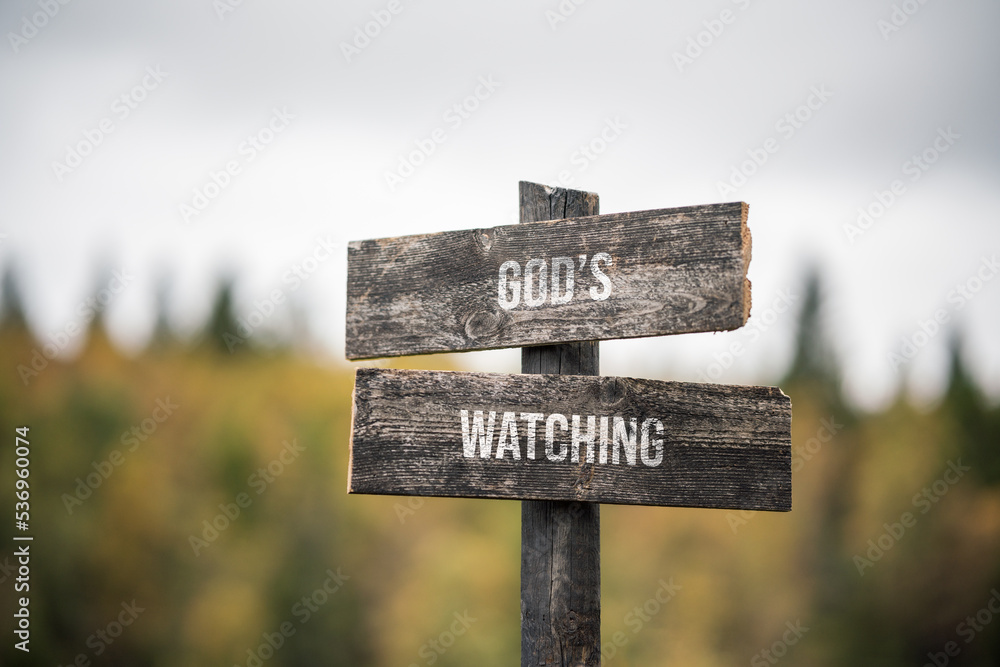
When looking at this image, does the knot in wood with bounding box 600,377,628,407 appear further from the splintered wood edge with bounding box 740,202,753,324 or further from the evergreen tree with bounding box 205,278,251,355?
the evergreen tree with bounding box 205,278,251,355

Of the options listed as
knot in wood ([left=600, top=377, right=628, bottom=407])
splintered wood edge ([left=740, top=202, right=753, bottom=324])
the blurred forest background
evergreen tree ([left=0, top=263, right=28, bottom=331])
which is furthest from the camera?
evergreen tree ([left=0, top=263, right=28, bottom=331])

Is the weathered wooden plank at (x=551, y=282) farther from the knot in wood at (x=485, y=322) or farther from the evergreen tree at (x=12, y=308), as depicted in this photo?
the evergreen tree at (x=12, y=308)

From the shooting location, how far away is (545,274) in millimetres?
1928

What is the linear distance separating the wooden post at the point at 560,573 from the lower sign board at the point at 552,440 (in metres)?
0.14

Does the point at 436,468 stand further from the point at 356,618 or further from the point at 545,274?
the point at 356,618

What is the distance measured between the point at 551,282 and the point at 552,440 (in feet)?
1.21

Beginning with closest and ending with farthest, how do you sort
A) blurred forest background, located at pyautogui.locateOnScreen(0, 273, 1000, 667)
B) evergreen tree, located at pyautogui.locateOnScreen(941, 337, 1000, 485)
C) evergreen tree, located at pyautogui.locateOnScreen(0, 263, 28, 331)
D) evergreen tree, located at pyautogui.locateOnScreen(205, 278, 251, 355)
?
blurred forest background, located at pyautogui.locateOnScreen(0, 273, 1000, 667) → evergreen tree, located at pyautogui.locateOnScreen(941, 337, 1000, 485) → evergreen tree, located at pyautogui.locateOnScreen(0, 263, 28, 331) → evergreen tree, located at pyautogui.locateOnScreen(205, 278, 251, 355)

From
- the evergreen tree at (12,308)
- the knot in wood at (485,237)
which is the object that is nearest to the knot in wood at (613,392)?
the knot in wood at (485,237)

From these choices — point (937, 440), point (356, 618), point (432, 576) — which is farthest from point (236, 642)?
point (937, 440)

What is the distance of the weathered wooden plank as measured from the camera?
1.79m

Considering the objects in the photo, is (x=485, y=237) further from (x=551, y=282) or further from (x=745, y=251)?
(x=745, y=251)

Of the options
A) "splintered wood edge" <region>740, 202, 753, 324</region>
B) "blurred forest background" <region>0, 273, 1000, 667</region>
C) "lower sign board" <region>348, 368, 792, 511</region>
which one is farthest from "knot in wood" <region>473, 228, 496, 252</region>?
"blurred forest background" <region>0, 273, 1000, 667</region>

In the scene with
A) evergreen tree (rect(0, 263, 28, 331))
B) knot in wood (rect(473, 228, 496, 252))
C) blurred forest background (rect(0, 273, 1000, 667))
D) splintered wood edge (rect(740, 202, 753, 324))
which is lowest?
blurred forest background (rect(0, 273, 1000, 667))

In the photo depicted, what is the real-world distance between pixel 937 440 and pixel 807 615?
5.12 metres
